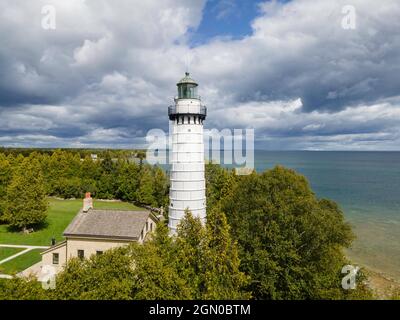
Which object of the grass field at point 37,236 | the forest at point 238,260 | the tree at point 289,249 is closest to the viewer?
the forest at point 238,260

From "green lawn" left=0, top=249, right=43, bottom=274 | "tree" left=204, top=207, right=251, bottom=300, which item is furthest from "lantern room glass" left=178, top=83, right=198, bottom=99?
"green lawn" left=0, top=249, right=43, bottom=274

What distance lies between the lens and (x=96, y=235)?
73.9ft

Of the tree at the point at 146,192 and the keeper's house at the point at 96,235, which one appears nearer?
the keeper's house at the point at 96,235

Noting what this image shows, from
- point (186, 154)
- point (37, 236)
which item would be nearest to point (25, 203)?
point (37, 236)

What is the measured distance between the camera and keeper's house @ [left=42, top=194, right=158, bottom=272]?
22453mm

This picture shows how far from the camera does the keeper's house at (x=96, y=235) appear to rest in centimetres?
2245

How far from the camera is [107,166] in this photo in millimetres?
62750

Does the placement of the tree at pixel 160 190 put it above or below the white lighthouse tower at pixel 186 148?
below

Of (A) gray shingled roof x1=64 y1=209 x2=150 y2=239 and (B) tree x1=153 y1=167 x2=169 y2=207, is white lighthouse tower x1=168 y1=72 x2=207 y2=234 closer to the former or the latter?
(A) gray shingled roof x1=64 y1=209 x2=150 y2=239

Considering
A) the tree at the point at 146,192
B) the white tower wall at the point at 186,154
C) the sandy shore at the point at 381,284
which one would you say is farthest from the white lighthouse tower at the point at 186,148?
the tree at the point at 146,192

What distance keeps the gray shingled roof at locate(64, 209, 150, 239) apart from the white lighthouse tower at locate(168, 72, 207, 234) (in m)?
3.10

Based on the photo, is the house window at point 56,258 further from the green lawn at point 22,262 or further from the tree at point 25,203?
the tree at point 25,203

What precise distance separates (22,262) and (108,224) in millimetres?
9617
